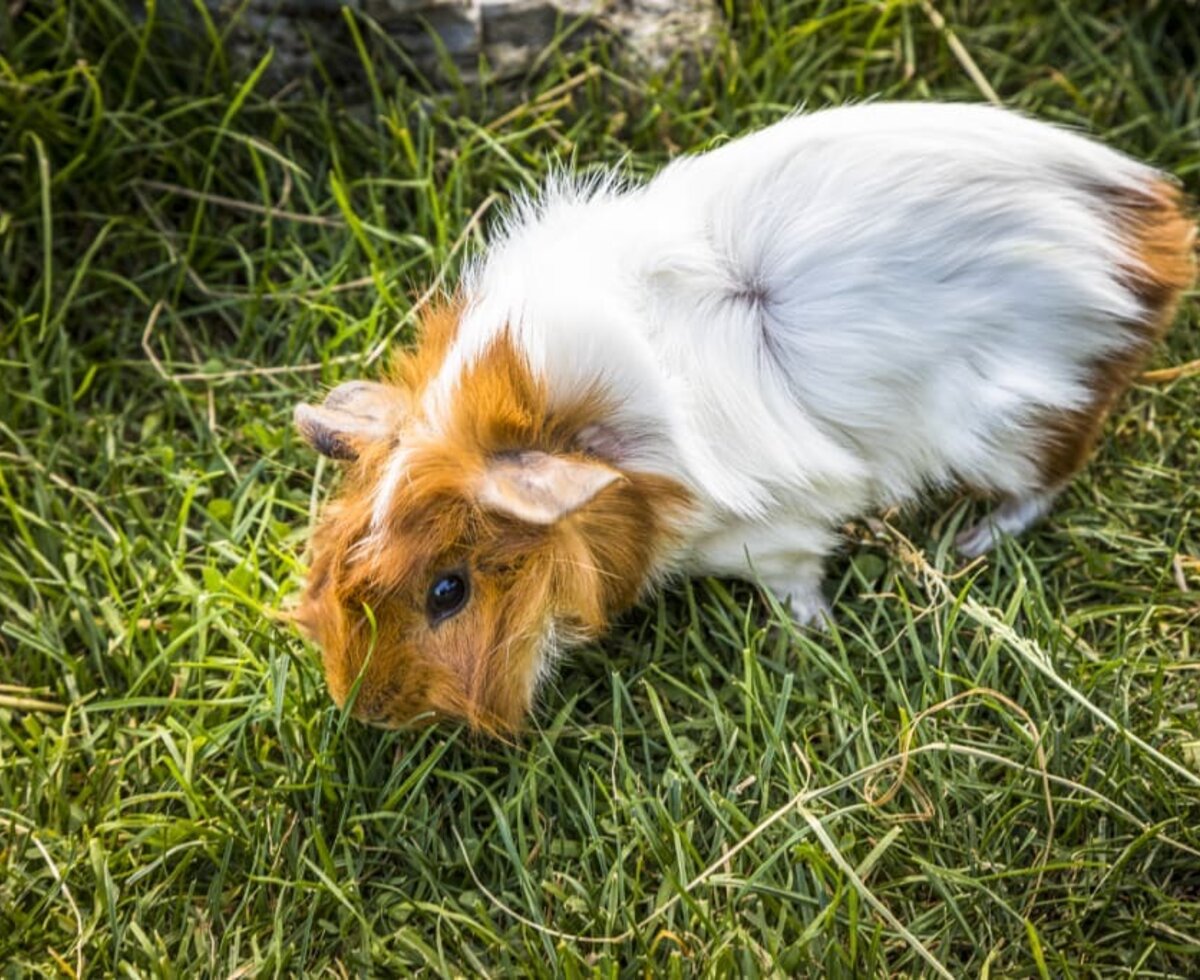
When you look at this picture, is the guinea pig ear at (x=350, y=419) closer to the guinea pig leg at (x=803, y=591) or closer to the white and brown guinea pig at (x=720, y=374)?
the white and brown guinea pig at (x=720, y=374)

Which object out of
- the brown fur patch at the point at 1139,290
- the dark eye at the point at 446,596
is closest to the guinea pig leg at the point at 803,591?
the brown fur patch at the point at 1139,290

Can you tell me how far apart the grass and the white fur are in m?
0.35

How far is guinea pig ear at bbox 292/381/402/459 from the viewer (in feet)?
8.02

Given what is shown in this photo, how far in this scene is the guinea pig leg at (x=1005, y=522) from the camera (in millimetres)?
2801

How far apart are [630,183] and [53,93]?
5.09ft

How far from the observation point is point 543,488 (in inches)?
85.4

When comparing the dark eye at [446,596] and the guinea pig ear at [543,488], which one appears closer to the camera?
the guinea pig ear at [543,488]

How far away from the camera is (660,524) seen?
2451 mm

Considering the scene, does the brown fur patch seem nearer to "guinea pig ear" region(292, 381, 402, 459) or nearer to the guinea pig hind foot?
the guinea pig hind foot

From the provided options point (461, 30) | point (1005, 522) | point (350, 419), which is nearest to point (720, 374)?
point (350, 419)

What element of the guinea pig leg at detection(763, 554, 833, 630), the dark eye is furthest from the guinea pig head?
the guinea pig leg at detection(763, 554, 833, 630)

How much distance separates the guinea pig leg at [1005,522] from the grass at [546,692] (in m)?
0.05

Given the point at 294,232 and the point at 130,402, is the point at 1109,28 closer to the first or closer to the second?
the point at 294,232

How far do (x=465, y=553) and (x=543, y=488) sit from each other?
0.76 feet
